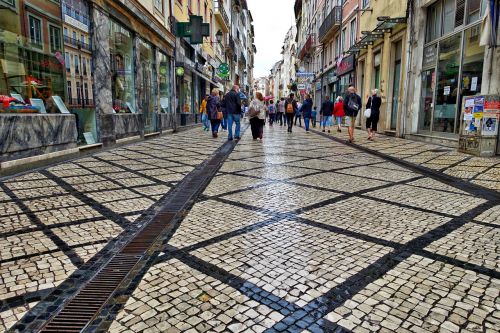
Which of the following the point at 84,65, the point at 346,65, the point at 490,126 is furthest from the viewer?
the point at 346,65

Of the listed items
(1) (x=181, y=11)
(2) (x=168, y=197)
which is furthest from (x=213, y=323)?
(1) (x=181, y=11)

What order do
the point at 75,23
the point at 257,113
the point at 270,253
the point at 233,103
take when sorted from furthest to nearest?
1. the point at 233,103
2. the point at 257,113
3. the point at 75,23
4. the point at 270,253

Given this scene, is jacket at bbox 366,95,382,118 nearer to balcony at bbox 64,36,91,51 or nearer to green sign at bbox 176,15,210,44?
balcony at bbox 64,36,91,51

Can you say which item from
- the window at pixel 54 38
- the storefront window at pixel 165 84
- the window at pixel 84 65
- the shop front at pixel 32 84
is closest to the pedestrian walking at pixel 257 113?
the storefront window at pixel 165 84

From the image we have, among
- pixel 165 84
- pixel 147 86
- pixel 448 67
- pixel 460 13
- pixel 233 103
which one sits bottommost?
pixel 233 103

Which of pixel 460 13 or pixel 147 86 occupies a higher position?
pixel 460 13

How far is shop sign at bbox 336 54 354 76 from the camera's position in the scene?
21.8 meters

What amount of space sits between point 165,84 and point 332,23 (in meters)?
15.6

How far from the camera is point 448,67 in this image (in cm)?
1081

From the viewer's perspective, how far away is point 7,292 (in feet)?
6.93

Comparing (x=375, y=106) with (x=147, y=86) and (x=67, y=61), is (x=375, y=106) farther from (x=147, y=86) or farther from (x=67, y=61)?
(x=67, y=61)

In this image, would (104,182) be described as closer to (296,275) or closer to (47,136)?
(47,136)

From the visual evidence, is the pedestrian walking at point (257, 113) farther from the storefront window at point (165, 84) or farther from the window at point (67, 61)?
the window at point (67, 61)

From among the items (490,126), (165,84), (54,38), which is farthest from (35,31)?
(490,126)
